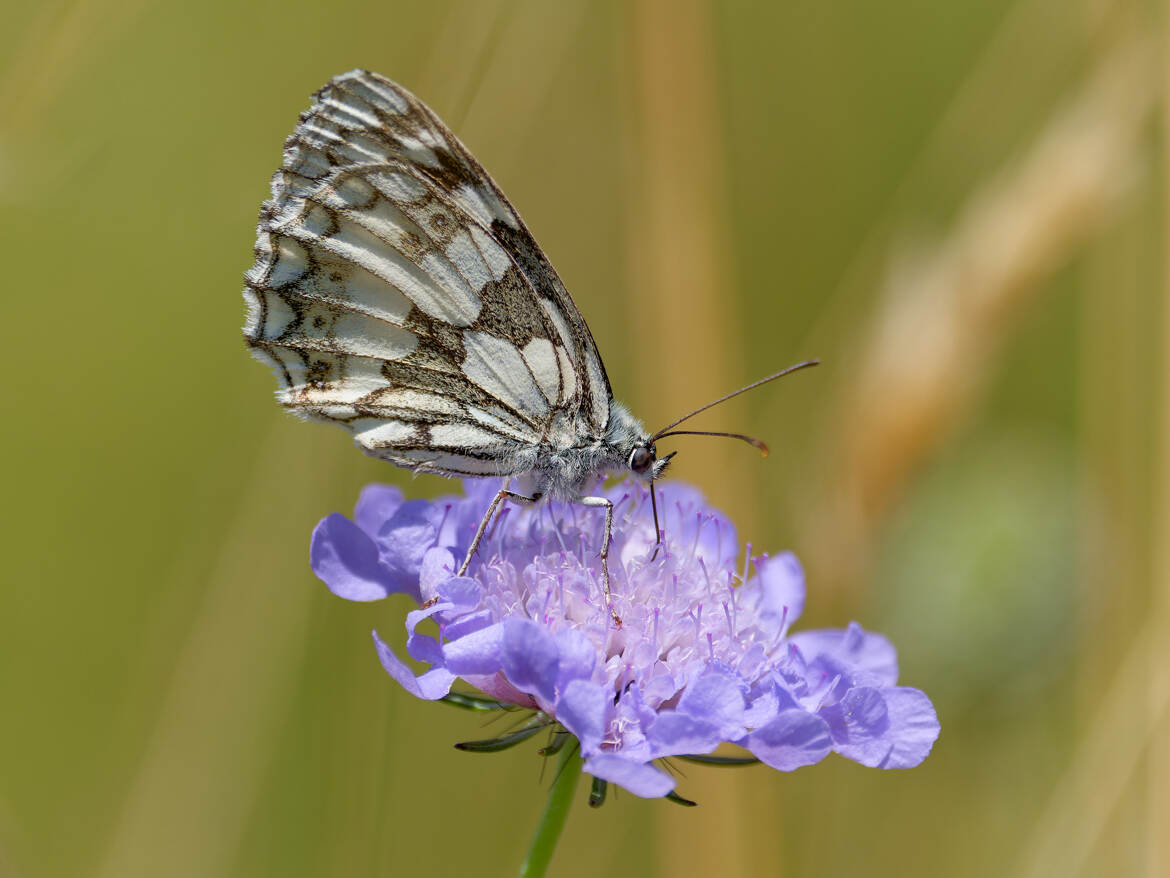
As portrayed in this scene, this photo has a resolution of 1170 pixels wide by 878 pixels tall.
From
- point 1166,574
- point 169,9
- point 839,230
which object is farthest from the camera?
point 839,230

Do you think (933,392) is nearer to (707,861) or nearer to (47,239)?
(707,861)

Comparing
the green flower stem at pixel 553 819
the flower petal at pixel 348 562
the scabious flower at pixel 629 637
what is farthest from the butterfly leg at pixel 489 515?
the green flower stem at pixel 553 819

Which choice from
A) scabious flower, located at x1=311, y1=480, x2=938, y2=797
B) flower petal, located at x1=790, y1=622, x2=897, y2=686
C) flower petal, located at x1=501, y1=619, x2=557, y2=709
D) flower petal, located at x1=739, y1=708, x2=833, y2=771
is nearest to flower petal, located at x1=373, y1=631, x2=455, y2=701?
scabious flower, located at x1=311, y1=480, x2=938, y2=797

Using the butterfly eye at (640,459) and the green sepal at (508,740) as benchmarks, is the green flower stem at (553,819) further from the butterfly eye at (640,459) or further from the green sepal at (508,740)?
the butterfly eye at (640,459)

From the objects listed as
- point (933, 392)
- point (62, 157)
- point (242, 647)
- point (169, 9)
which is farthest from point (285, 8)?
point (933, 392)

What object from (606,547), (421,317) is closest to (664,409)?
(421,317)

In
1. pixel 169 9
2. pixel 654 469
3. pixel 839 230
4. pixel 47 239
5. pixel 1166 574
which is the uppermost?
pixel 839 230
